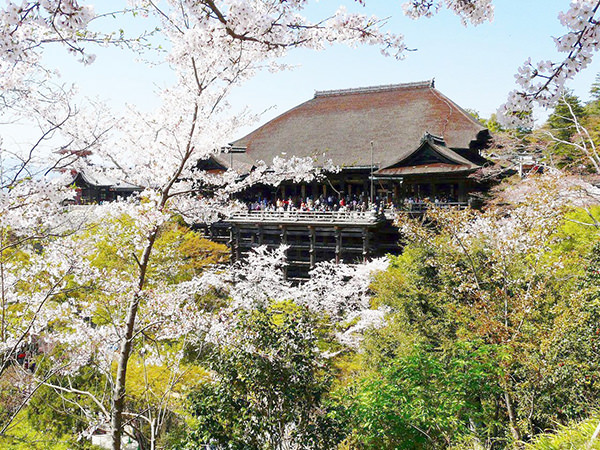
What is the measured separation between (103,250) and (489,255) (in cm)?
1159

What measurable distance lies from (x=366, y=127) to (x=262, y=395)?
19354mm

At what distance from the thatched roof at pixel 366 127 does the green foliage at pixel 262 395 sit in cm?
1410

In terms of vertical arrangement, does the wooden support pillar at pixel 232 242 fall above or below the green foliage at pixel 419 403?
above

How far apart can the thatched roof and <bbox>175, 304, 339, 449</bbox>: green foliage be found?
14.1 meters

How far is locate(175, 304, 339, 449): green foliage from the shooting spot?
15.1ft

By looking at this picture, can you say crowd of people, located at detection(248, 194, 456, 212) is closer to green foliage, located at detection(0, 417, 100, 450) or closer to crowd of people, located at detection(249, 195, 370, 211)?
crowd of people, located at detection(249, 195, 370, 211)

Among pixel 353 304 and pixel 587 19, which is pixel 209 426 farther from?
pixel 353 304

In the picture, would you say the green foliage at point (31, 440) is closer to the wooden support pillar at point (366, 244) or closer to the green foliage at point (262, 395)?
the green foliage at point (262, 395)

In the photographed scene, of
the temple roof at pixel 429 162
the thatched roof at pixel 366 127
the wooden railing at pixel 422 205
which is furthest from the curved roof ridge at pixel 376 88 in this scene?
the wooden railing at pixel 422 205

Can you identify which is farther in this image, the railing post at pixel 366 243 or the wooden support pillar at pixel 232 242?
the wooden support pillar at pixel 232 242

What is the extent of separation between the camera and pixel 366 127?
22062mm

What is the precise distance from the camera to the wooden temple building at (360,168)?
17.0m

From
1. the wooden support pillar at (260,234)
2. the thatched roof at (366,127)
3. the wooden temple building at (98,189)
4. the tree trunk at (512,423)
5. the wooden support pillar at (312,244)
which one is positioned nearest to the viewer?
the tree trunk at (512,423)

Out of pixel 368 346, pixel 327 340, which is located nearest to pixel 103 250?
pixel 327 340
